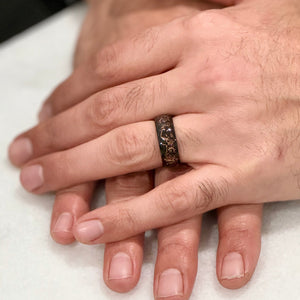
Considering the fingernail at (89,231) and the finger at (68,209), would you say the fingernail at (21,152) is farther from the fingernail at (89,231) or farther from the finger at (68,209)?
the fingernail at (89,231)

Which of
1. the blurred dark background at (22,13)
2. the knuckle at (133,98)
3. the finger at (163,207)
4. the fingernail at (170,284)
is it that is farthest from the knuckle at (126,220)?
the blurred dark background at (22,13)

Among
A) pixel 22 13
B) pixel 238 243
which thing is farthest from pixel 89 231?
pixel 22 13

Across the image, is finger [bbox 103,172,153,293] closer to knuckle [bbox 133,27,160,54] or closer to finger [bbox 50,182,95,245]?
finger [bbox 50,182,95,245]

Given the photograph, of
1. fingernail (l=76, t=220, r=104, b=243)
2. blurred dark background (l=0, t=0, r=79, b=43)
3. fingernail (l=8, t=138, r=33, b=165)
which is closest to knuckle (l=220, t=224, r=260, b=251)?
fingernail (l=76, t=220, r=104, b=243)

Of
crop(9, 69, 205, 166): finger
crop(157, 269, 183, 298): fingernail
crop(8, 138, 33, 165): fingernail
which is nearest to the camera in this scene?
crop(157, 269, 183, 298): fingernail

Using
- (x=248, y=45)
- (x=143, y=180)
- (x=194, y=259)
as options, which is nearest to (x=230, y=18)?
(x=248, y=45)

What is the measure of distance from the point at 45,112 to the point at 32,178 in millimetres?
204

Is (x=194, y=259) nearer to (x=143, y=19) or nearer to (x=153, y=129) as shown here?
(x=153, y=129)

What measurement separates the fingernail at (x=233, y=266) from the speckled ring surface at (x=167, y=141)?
206 mm

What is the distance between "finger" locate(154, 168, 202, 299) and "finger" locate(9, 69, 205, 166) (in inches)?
5.5

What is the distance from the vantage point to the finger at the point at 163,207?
76 cm

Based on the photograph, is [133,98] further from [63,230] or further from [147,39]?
[63,230]

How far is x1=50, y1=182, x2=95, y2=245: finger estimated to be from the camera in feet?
2.60

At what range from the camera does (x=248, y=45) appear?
81cm
